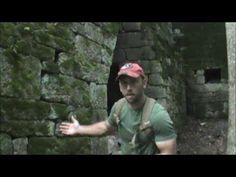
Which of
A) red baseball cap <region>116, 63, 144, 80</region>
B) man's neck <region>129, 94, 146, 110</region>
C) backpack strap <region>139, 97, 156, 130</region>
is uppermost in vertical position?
red baseball cap <region>116, 63, 144, 80</region>

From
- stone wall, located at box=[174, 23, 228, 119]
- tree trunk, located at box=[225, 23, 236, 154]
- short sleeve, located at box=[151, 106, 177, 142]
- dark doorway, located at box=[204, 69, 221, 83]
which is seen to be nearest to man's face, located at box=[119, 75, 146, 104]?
short sleeve, located at box=[151, 106, 177, 142]

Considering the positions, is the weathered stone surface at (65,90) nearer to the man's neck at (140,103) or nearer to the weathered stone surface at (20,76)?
the weathered stone surface at (20,76)

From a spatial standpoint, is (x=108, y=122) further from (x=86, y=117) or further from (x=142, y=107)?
(x=86, y=117)

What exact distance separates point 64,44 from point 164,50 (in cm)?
485

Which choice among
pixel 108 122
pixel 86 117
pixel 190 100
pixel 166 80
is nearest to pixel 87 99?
pixel 86 117

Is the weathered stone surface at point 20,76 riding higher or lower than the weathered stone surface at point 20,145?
higher

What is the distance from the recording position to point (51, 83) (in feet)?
15.4

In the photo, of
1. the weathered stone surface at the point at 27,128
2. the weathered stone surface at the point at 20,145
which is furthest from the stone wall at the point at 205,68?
the weathered stone surface at the point at 20,145

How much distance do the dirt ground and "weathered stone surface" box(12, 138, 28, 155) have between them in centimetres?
570

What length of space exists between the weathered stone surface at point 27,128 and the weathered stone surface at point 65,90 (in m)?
0.30

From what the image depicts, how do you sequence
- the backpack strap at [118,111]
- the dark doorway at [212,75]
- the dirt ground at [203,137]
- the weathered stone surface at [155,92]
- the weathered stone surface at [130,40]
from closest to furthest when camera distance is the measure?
the backpack strap at [118,111] < the weathered stone surface at [130,40] < the weathered stone surface at [155,92] < the dirt ground at [203,137] < the dark doorway at [212,75]

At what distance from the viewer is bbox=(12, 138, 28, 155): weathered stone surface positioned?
4.06 metres

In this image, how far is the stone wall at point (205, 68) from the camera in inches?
453

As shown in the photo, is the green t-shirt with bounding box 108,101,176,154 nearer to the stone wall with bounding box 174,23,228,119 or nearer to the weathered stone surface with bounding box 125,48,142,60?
the weathered stone surface with bounding box 125,48,142,60
